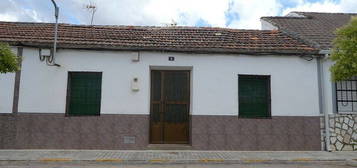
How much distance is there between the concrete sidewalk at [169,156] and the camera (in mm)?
7332

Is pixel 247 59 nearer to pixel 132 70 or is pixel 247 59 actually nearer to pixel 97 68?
pixel 132 70

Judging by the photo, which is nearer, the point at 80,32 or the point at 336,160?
the point at 336,160

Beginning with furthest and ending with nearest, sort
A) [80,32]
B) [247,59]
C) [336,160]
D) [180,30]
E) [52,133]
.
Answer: [180,30], [80,32], [247,59], [52,133], [336,160]

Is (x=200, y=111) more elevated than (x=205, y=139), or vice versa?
(x=200, y=111)

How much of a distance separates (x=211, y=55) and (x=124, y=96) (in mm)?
3280

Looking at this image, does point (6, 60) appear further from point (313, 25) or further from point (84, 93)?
point (313, 25)

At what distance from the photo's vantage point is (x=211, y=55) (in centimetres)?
913

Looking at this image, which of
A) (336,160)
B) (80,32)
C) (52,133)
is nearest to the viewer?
(336,160)

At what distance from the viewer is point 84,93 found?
8.98 metres

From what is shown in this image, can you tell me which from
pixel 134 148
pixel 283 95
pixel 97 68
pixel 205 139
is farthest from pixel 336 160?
pixel 97 68

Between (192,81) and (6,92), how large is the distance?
610 centimetres

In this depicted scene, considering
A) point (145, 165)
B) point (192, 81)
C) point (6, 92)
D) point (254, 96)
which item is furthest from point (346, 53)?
point (6, 92)

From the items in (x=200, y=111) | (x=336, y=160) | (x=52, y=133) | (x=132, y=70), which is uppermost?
(x=132, y=70)

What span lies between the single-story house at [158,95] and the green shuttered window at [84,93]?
0.03 m
